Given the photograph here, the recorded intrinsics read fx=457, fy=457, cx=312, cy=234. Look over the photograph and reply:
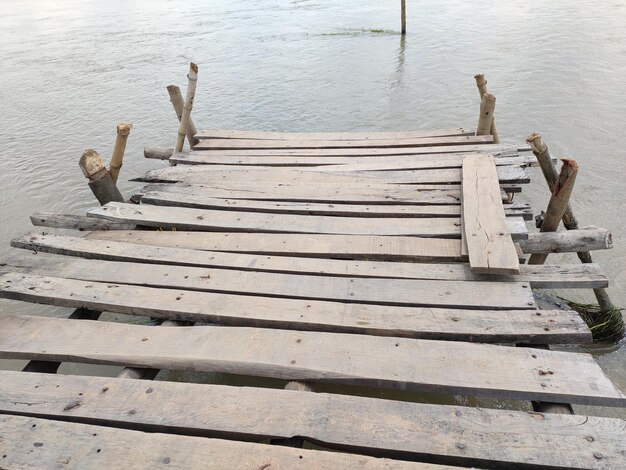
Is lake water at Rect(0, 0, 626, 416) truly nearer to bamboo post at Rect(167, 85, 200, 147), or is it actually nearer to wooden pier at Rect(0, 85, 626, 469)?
wooden pier at Rect(0, 85, 626, 469)

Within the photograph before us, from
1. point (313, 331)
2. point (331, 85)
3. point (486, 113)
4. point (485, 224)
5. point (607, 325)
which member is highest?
point (486, 113)

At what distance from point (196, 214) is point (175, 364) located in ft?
6.68

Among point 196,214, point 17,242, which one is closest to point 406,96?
point 196,214

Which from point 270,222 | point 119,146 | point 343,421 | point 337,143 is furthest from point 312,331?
point 337,143

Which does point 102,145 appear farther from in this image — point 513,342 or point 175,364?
point 513,342

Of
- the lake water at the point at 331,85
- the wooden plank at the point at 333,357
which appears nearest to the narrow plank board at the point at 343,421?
the wooden plank at the point at 333,357

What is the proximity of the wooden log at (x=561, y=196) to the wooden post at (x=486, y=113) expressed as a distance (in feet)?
6.18

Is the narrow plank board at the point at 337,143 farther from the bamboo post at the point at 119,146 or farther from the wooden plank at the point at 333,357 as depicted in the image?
the wooden plank at the point at 333,357

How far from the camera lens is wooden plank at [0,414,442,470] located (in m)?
2.14

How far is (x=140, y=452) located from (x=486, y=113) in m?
5.18

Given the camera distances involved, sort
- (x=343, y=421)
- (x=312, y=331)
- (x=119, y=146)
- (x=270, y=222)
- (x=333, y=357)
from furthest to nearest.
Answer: (x=119, y=146) < (x=270, y=222) < (x=312, y=331) < (x=333, y=357) < (x=343, y=421)

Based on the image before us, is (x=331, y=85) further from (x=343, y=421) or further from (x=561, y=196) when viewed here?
(x=343, y=421)

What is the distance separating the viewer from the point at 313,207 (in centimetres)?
446

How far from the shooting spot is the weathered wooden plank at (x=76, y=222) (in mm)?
4426
